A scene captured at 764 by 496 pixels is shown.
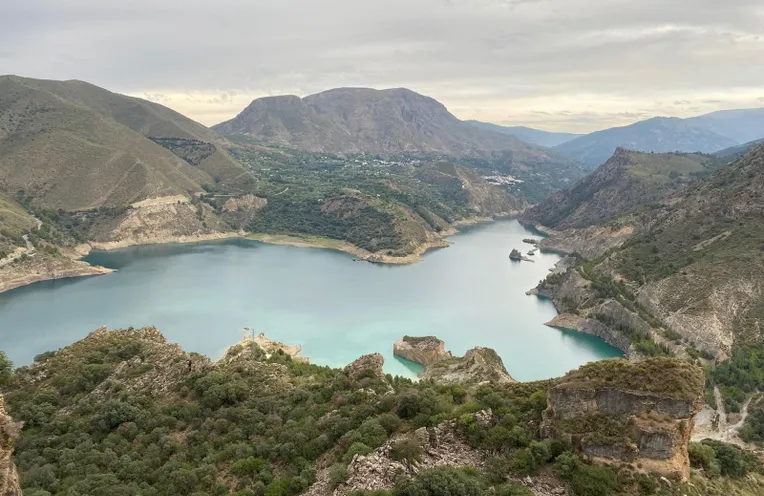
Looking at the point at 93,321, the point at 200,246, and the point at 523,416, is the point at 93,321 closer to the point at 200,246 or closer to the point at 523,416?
the point at 200,246

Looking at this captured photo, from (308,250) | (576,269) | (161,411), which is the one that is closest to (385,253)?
(308,250)

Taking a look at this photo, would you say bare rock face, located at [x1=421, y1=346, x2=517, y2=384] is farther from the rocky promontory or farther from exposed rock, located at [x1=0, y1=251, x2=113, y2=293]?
exposed rock, located at [x1=0, y1=251, x2=113, y2=293]

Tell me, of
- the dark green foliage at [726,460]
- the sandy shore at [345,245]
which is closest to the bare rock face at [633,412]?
the dark green foliage at [726,460]

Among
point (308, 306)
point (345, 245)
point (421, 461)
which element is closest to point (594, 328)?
point (308, 306)

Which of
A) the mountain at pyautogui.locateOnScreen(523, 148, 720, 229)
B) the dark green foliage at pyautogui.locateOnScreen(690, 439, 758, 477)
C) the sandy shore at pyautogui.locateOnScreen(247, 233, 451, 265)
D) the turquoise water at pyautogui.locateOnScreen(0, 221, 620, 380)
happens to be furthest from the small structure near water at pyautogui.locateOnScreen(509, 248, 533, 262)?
the dark green foliage at pyautogui.locateOnScreen(690, 439, 758, 477)

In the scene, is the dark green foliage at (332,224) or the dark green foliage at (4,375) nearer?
the dark green foliage at (4,375)

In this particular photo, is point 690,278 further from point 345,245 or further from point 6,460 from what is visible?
point 345,245

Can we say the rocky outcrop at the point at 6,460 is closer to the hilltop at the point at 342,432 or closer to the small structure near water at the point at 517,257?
the hilltop at the point at 342,432

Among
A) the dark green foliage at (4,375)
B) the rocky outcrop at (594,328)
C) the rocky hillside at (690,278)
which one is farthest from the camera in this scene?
the rocky outcrop at (594,328)
